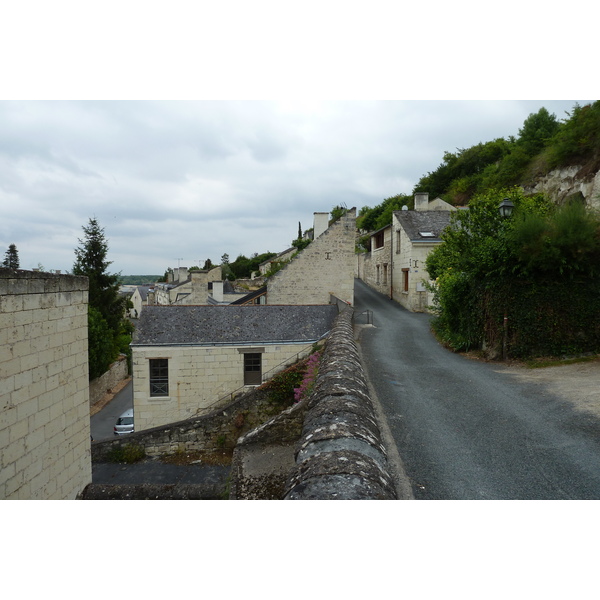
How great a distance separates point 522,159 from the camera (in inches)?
1089

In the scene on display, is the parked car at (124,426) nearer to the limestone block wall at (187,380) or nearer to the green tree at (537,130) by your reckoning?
the limestone block wall at (187,380)

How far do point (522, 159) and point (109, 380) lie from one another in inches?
1239

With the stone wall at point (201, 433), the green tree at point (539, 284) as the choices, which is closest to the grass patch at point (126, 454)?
the stone wall at point (201, 433)

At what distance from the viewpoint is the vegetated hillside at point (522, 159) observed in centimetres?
1916

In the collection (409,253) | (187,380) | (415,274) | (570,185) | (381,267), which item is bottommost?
(187,380)

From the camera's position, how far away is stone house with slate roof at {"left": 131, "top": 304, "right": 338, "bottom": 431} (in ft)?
44.5

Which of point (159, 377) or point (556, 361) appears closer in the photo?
point (556, 361)

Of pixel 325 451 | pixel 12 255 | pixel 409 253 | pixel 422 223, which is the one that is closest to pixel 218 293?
pixel 409 253

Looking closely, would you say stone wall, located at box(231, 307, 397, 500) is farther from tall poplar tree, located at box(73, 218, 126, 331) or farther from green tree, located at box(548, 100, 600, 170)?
tall poplar tree, located at box(73, 218, 126, 331)

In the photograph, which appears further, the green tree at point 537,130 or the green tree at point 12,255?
the green tree at point 12,255

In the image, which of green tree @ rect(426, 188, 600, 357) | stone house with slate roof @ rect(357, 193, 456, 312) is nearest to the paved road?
green tree @ rect(426, 188, 600, 357)

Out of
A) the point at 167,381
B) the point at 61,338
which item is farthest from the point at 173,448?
the point at 61,338

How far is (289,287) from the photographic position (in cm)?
1970

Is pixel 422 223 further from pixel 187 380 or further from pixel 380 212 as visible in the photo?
pixel 380 212
